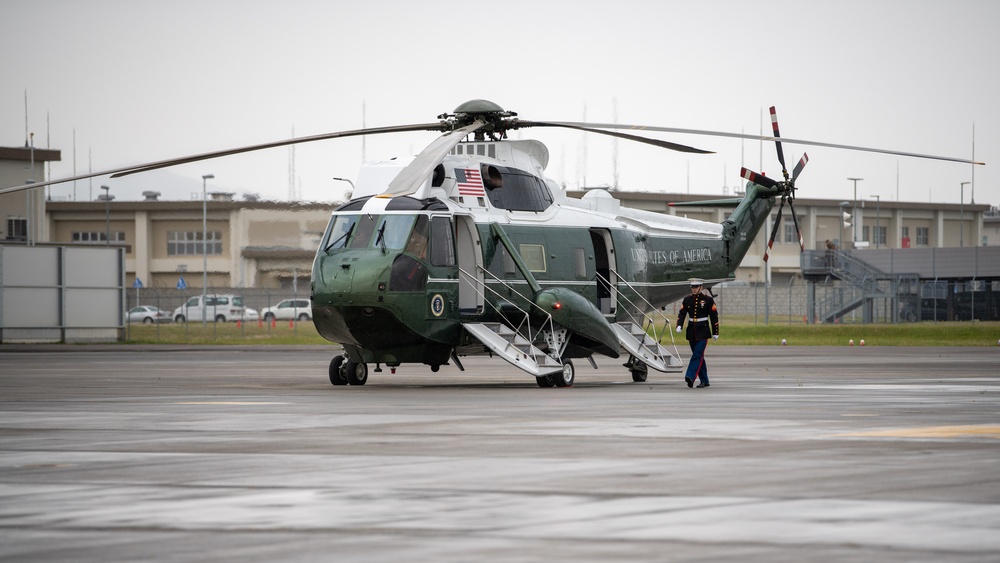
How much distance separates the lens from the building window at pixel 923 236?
118438 millimetres

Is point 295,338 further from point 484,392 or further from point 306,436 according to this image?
point 306,436

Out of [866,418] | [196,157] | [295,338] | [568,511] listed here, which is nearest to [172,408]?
[196,157]

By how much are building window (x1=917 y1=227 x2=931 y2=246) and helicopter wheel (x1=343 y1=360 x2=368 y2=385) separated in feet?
336

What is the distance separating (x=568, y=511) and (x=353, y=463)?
314 centimetres

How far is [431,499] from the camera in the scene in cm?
867

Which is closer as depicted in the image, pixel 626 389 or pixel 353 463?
pixel 353 463

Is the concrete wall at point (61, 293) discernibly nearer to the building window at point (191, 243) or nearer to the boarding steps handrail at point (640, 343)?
the boarding steps handrail at point (640, 343)

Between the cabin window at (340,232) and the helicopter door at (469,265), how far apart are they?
2023mm

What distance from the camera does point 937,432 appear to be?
13.2m

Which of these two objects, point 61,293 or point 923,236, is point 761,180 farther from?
point 923,236

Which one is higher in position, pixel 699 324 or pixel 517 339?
pixel 699 324

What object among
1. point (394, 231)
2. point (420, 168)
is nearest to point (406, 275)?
point (394, 231)

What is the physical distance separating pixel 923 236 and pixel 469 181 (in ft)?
335

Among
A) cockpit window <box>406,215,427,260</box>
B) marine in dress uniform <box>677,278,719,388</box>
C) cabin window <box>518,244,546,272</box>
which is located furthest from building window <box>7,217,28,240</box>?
marine in dress uniform <box>677,278,719,388</box>
